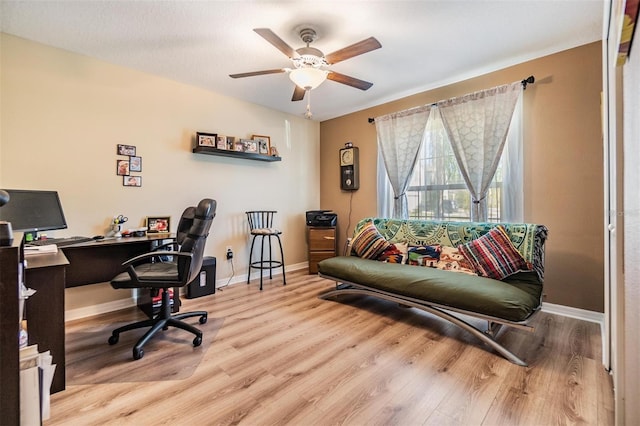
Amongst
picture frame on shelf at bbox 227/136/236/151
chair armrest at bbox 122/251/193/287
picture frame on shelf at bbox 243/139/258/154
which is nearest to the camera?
chair armrest at bbox 122/251/193/287

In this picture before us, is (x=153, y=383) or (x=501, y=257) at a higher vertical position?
(x=501, y=257)

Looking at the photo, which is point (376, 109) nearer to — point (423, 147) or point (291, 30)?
point (423, 147)

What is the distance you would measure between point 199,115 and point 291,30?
169 centimetres

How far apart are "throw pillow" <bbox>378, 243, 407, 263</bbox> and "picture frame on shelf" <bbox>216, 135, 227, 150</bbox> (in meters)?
2.30

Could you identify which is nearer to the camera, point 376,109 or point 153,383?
point 153,383

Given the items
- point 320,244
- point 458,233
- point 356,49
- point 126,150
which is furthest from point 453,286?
point 126,150

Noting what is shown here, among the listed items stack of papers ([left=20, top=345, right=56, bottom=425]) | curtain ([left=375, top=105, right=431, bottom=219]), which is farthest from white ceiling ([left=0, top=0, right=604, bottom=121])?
stack of papers ([left=20, top=345, right=56, bottom=425])

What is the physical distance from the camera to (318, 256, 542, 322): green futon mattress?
1842 mm

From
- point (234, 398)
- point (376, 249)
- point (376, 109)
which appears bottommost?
point (234, 398)

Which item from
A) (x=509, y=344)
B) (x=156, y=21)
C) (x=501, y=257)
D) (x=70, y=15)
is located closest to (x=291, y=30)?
(x=156, y=21)

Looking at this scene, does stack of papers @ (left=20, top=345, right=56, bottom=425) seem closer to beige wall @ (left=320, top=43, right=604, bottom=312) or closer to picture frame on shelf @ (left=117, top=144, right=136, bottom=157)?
picture frame on shelf @ (left=117, top=144, right=136, bottom=157)

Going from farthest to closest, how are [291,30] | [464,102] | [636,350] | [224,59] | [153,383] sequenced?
[464,102] < [224,59] < [291,30] < [153,383] < [636,350]

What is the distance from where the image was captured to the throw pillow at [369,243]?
3.05m

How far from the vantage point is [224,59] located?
2.68 metres
